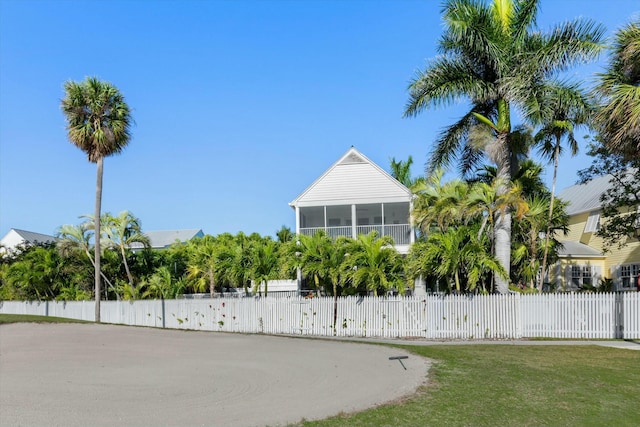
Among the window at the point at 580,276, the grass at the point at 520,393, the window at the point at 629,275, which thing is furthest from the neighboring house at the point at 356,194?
the grass at the point at 520,393

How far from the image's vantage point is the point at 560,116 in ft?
65.8

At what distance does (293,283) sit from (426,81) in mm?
22043

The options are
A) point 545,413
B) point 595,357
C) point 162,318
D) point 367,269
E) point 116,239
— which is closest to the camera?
point 545,413

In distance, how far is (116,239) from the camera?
100 ft

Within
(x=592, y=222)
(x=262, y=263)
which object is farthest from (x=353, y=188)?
(x=592, y=222)

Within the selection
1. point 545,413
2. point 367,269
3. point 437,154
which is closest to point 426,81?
point 437,154

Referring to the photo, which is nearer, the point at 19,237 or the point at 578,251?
the point at 578,251

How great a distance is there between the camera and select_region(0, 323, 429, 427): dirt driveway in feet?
26.8

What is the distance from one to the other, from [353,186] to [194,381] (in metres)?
17.9

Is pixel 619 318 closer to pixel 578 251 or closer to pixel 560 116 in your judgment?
pixel 560 116

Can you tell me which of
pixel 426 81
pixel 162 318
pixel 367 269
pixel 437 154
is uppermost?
pixel 426 81

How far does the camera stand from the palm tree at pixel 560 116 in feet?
61.1

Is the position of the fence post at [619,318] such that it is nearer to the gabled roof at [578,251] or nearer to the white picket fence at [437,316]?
the white picket fence at [437,316]

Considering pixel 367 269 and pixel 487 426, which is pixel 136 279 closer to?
pixel 367 269
